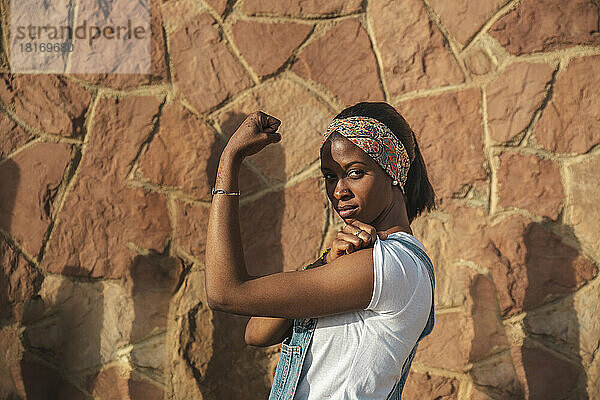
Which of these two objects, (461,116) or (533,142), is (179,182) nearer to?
(461,116)

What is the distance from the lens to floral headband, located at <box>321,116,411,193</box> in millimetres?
1730

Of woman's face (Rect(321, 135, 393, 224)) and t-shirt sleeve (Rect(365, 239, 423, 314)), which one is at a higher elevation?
woman's face (Rect(321, 135, 393, 224))

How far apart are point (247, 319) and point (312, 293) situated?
1377 millimetres

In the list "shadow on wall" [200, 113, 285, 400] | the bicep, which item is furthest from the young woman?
"shadow on wall" [200, 113, 285, 400]

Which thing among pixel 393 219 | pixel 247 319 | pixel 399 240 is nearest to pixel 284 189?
pixel 247 319

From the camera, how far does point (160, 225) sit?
285cm

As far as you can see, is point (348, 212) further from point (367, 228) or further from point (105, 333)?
point (105, 333)

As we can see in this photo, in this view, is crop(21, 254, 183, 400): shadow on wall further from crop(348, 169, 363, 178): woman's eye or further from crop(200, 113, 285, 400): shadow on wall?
crop(348, 169, 363, 178): woman's eye

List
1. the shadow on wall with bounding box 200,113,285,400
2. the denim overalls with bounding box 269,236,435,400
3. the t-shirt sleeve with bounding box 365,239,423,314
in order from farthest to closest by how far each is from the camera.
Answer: the shadow on wall with bounding box 200,113,285,400 → the denim overalls with bounding box 269,236,435,400 → the t-shirt sleeve with bounding box 365,239,423,314

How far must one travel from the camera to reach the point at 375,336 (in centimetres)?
158

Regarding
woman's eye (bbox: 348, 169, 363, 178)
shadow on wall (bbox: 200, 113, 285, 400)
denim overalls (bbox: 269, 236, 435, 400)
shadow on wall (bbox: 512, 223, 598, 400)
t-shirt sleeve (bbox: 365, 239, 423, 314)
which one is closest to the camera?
t-shirt sleeve (bbox: 365, 239, 423, 314)

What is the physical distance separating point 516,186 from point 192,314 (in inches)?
59.2

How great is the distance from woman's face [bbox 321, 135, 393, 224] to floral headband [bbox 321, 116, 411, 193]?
0.02m

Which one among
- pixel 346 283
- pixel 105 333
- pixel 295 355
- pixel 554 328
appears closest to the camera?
pixel 346 283
